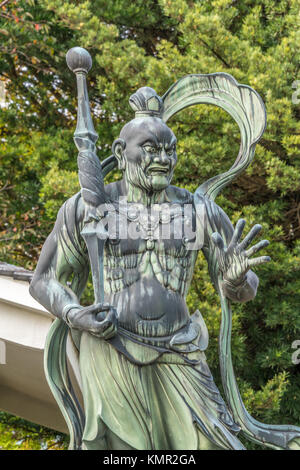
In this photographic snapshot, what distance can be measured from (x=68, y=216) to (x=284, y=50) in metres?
4.84

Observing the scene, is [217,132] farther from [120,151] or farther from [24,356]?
[120,151]

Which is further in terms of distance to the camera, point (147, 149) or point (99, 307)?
point (147, 149)

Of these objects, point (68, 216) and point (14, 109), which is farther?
point (14, 109)

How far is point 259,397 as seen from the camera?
7953 millimetres

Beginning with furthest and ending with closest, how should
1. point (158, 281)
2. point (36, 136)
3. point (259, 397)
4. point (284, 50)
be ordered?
point (36, 136)
point (284, 50)
point (259, 397)
point (158, 281)

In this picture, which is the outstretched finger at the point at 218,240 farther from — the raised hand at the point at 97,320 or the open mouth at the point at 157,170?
the raised hand at the point at 97,320

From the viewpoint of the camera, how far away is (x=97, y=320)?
4.02 m

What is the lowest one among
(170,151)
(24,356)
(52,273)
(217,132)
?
(24,356)

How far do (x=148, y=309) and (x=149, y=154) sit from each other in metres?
0.82

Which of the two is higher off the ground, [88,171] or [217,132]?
[217,132]

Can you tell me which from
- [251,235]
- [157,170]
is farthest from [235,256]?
[157,170]

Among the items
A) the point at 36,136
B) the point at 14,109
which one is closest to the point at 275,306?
the point at 36,136

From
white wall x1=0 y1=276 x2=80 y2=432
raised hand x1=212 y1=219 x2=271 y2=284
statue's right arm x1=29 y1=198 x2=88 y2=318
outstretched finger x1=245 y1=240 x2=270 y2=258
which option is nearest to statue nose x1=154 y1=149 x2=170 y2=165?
raised hand x1=212 y1=219 x2=271 y2=284
